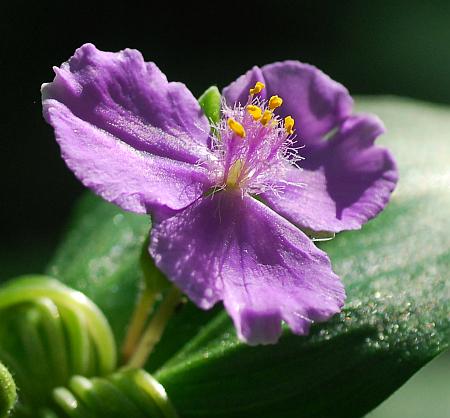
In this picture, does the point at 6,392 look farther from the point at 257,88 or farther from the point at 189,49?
the point at 189,49

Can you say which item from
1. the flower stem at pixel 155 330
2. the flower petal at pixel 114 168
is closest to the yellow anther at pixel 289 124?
the flower petal at pixel 114 168

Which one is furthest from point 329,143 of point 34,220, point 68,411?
point 34,220

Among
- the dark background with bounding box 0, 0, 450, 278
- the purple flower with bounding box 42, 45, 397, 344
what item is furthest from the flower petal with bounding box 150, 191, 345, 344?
the dark background with bounding box 0, 0, 450, 278

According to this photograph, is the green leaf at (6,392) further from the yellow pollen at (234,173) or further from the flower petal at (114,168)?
the yellow pollen at (234,173)

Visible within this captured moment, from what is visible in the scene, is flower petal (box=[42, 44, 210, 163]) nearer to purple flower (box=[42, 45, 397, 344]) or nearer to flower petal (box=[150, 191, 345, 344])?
purple flower (box=[42, 45, 397, 344])

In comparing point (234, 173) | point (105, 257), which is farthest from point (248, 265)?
point (105, 257)

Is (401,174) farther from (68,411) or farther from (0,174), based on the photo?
(0,174)
